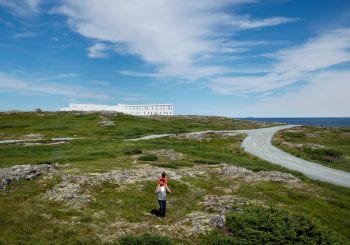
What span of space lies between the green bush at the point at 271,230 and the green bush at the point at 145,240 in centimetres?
366

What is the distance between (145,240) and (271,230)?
10628 millimetres

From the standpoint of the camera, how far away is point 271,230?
30641 mm

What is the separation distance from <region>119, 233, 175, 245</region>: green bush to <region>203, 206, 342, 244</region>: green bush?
366 cm

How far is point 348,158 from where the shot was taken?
87.9 meters

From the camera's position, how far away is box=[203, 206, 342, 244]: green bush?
1160 inches

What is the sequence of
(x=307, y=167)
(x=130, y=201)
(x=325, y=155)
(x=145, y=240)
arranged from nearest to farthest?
(x=145, y=240)
(x=130, y=201)
(x=307, y=167)
(x=325, y=155)

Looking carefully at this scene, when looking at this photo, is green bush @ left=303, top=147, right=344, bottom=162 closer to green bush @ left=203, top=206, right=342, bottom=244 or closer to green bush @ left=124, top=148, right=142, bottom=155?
green bush @ left=124, top=148, right=142, bottom=155

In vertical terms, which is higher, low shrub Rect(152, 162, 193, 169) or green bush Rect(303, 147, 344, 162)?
low shrub Rect(152, 162, 193, 169)

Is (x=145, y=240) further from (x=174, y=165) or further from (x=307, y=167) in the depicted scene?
(x=307, y=167)

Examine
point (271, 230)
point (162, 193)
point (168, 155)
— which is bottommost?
point (271, 230)

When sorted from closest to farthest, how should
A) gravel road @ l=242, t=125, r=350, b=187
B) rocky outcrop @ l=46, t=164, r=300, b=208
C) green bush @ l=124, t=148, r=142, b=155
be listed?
rocky outcrop @ l=46, t=164, r=300, b=208, gravel road @ l=242, t=125, r=350, b=187, green bush @ l=124, t=148, r=142, b=155

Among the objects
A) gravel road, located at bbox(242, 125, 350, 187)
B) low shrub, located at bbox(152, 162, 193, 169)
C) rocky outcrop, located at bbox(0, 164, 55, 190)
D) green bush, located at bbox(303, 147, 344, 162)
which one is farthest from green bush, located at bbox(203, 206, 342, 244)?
green bush, located at bbox(303, 147, 344, 162)

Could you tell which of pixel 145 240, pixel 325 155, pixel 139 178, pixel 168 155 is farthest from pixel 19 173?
pixel 325 155

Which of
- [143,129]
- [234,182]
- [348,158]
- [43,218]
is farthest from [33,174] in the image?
[143,129]
